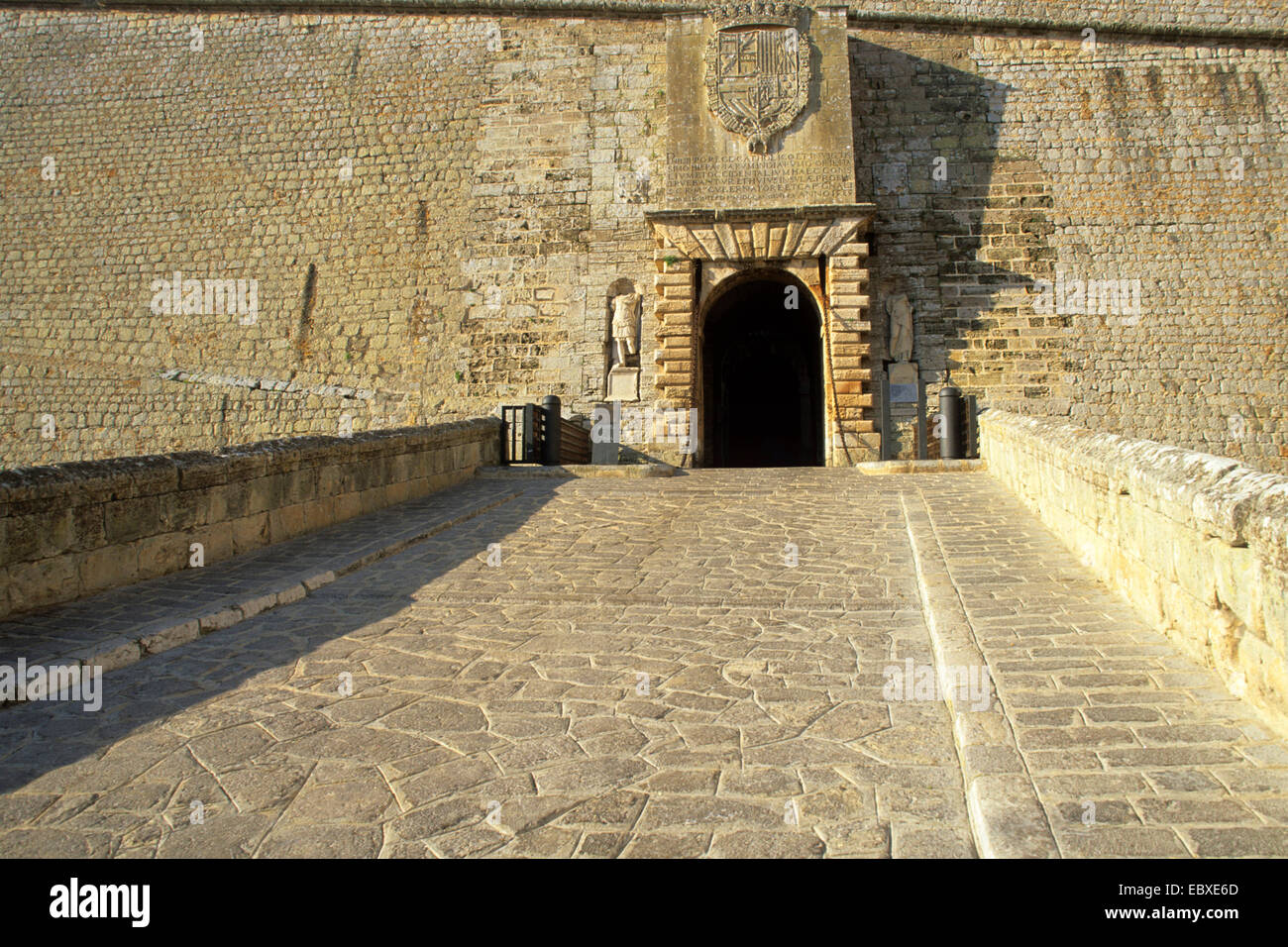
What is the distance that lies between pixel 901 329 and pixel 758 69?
16.5ft

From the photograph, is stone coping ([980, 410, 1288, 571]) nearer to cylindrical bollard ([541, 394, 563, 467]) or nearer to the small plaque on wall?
cylindrical bollard ([541, 394, 563, 467])

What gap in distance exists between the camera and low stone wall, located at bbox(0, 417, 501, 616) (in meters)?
4.54

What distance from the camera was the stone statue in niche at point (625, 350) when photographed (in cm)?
1480

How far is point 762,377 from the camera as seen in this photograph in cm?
2117

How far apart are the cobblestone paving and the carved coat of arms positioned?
34.7ft

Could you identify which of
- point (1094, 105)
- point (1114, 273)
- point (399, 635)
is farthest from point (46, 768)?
point (1094, 105)

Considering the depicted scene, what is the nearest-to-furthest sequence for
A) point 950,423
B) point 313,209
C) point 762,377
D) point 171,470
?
point 171,470, point 950,423, point 313,209, point 762,377

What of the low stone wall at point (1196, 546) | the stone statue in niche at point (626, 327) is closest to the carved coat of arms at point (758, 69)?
the stone statue in niche at point (626, 327)

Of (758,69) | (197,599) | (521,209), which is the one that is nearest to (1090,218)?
(758,69)

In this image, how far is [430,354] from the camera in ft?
50.8

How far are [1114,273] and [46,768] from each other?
16.2m

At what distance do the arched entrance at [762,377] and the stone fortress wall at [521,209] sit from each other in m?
2.66

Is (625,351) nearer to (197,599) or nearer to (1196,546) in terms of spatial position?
(197,599)

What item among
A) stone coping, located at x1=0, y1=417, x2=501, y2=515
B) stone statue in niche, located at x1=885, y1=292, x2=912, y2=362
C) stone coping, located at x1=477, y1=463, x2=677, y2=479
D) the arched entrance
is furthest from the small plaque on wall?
stone coping, located at x1=0, y1=417, x2=501, y2=515
